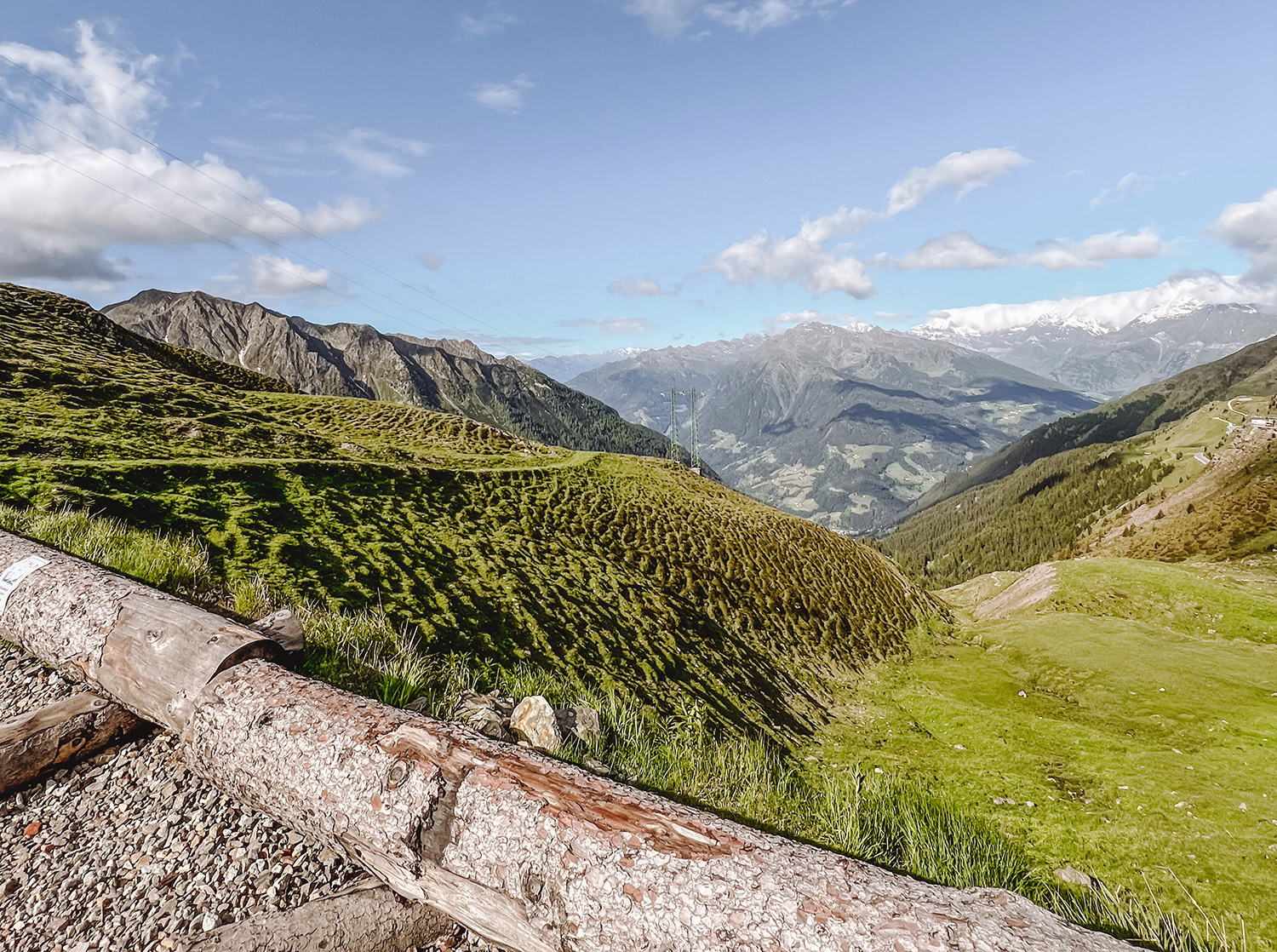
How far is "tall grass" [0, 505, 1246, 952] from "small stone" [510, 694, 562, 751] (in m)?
0.25

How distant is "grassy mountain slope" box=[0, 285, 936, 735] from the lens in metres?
15.0

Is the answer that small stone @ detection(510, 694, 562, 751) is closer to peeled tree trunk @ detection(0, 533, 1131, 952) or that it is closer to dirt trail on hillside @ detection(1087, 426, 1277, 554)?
peeled tree trunk @ detection(0, 533, 1131, 952)

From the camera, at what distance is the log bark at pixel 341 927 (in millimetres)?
3410

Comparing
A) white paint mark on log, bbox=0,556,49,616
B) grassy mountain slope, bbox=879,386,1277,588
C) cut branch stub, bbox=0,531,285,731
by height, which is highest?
white paint mark on log, bbox=0,556,49,616

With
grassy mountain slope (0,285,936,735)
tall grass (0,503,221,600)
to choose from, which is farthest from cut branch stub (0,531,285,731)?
grassy mountain slope (0,285,936,735)

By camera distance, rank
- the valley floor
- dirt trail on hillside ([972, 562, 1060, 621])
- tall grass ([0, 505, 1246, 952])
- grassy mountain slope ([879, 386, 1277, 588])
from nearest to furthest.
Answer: tall grass ([0, 505, 1246, 952])
the valley floor
dirt trail on hillside ([972, 562, 1060, 621])
grassy mountain slope ([879, 386, 1277, 588])

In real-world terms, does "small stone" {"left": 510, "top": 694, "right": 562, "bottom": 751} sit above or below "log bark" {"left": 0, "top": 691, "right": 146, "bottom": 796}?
below

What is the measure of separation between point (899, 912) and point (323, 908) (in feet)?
12.5

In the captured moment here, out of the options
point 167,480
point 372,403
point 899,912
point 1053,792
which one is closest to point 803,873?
point 899,912

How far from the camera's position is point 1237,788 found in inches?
597

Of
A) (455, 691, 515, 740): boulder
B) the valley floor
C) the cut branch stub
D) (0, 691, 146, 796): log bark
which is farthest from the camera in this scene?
the valley floor

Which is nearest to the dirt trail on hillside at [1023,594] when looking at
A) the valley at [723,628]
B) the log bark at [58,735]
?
the valley at [723,628]

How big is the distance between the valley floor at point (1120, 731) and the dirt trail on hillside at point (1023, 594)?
701 mm

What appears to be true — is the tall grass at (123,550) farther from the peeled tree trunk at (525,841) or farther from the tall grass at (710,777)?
the peeled tree trunk at (525,841)
